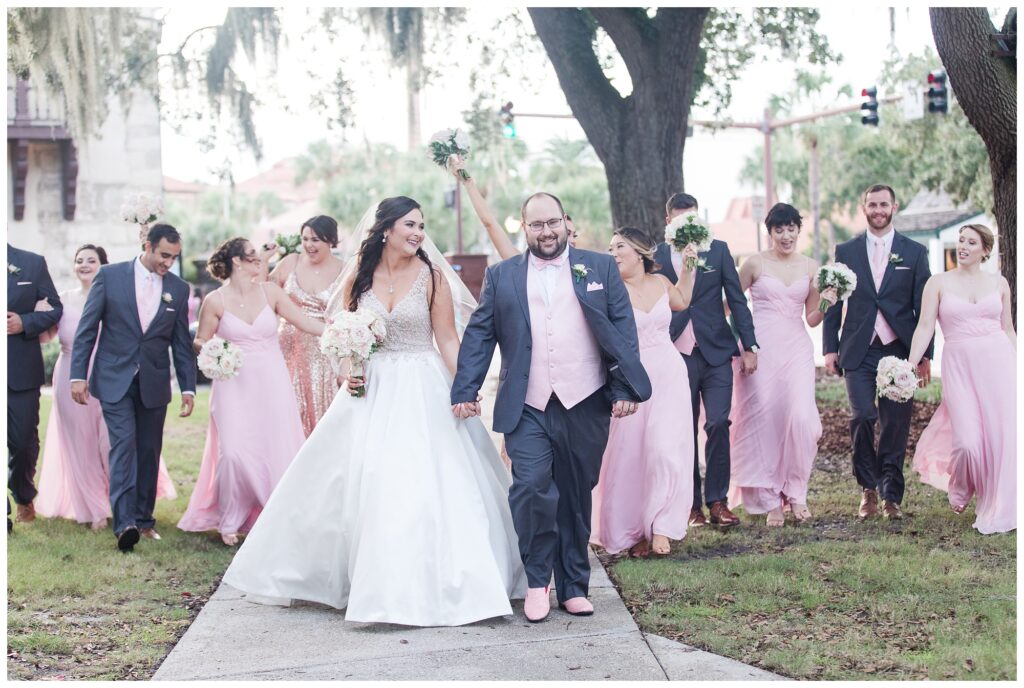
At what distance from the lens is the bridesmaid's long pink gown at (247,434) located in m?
8.39

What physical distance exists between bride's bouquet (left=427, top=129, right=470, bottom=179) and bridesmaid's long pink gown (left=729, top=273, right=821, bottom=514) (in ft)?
7.68

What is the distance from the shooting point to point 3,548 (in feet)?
19.2

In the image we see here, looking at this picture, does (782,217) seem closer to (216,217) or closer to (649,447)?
(649,447)

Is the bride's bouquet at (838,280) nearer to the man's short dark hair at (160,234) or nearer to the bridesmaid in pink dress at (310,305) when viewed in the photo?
the bridesmaid in pink dress at (310,305)

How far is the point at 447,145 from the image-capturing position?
771 cm

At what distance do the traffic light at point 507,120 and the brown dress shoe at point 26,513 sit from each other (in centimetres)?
926

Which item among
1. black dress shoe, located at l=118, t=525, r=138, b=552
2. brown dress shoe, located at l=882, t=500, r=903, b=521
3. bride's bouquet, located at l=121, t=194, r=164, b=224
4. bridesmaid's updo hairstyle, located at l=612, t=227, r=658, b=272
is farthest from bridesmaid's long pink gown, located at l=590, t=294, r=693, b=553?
bride's bouquet, located at l=121, t=194, r=164, b=224

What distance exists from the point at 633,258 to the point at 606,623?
264cm

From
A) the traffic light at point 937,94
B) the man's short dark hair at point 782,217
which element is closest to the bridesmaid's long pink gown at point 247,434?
the man's short dark hair at point 782,217

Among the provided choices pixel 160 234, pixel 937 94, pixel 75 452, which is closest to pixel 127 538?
pixel 75 452

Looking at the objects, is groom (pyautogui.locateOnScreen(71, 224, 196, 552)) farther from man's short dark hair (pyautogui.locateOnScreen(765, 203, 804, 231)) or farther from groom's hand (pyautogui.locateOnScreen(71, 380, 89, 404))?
man's short dark hair (pyautogui.locateOnScreen(765, 203, 804, 231))

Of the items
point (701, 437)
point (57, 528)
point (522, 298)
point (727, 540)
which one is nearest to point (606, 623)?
point (522, 298)

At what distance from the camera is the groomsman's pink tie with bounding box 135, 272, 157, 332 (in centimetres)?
830

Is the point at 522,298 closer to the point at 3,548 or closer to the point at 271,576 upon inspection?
the point at 271,576
